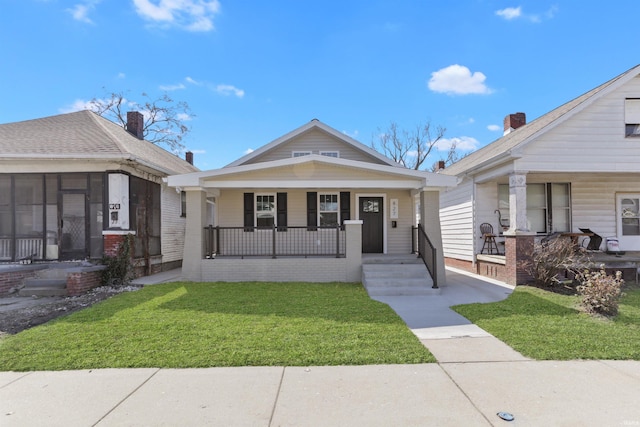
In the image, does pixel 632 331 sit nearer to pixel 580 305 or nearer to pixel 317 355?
pixel 580 305

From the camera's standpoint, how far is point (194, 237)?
970 centimetres

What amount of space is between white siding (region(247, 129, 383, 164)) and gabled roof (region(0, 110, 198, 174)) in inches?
143

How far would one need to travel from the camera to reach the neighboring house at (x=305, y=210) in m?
9.66

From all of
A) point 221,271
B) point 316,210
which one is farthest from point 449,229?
point 221,271

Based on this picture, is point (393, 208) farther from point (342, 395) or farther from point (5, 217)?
point (5, 217)

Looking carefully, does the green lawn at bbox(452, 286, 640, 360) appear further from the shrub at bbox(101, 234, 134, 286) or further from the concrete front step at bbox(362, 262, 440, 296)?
the shrub at bbox(101, 234, 134, 286)

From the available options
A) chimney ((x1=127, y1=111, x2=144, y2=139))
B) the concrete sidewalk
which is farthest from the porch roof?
chimney ((x1=127, y1=111, x2=144, y2=139))

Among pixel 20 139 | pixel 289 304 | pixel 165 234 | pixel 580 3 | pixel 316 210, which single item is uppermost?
pixel 580 3

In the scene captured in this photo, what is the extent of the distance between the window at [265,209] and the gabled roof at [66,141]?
10.1ft

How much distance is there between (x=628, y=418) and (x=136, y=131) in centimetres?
1615

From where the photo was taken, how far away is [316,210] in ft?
39.6

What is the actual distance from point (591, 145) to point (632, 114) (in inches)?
58.8

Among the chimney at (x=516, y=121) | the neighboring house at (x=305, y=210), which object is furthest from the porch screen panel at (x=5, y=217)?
the chimney at (x=516, y=121)

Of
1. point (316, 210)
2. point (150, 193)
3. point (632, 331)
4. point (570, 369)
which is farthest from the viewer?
point (316, 210)
